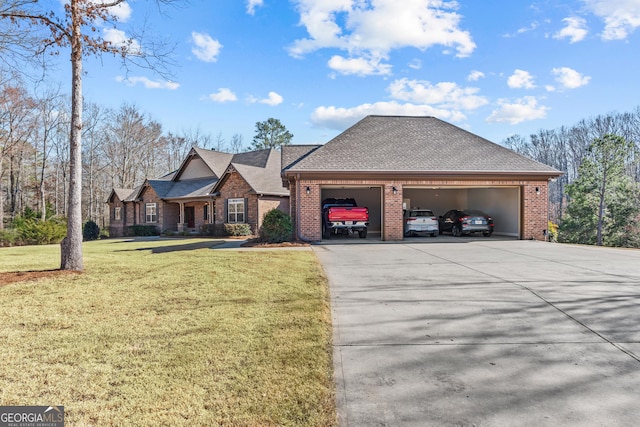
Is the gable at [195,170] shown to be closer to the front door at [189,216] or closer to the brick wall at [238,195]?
the front door at [189,216]

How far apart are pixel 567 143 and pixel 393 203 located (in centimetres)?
4870

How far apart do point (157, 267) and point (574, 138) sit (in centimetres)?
5877

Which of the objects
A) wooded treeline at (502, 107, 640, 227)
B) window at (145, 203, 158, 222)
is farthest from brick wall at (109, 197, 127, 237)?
wooded treeline at (502, 107, 640, 227)

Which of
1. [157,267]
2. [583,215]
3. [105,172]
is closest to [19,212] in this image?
[105,172]

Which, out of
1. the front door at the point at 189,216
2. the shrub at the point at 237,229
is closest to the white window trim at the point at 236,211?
the shrub at the point at 237,229

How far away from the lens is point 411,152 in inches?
691

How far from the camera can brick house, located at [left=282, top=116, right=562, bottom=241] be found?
1591 cm

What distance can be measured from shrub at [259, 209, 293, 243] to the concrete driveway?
23.2 feet

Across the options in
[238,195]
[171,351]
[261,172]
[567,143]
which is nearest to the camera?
[171,351]

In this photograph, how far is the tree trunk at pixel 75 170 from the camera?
28.4 feet

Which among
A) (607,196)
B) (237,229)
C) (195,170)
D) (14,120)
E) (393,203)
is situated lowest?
(237,229)

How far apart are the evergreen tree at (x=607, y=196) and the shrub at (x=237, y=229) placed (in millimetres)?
25504

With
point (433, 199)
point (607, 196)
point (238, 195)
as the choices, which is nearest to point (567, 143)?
point (607, 196)

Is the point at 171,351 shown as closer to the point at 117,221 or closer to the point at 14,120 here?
the point at 117,221
